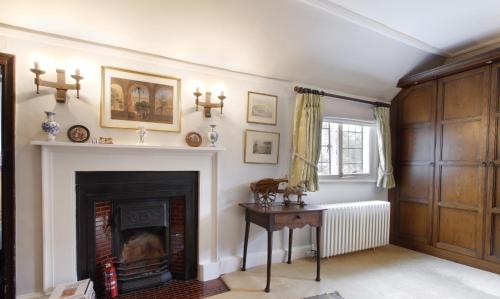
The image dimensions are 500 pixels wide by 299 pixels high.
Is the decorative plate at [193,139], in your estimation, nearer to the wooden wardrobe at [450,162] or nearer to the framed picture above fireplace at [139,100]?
the framed picture above fireplace at [139,100]

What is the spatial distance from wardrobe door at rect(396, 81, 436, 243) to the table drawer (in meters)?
1.87

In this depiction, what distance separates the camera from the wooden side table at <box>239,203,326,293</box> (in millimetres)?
2307

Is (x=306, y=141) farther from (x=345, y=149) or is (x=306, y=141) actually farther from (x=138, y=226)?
(x=138, y=226)

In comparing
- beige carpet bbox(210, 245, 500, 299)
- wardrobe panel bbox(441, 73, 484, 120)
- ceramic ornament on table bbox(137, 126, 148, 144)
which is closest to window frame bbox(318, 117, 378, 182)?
wardrobe panel bbox(441, 73, 484, 120)

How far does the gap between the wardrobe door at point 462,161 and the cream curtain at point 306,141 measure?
1694 mm

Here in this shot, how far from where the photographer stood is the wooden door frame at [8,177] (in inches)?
72.9

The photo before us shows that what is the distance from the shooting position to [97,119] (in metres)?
2.15

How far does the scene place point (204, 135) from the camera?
102 inches

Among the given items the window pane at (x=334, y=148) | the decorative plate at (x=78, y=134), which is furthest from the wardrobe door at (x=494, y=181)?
the decorative plate at (x=78, y=134)

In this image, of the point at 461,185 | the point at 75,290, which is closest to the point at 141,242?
the point at 75,290

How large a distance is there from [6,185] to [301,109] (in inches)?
111

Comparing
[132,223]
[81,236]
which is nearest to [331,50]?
[132,223]

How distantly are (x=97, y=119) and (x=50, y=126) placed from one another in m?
0.34

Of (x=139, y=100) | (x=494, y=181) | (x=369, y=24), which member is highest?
(x=369, y=24)
